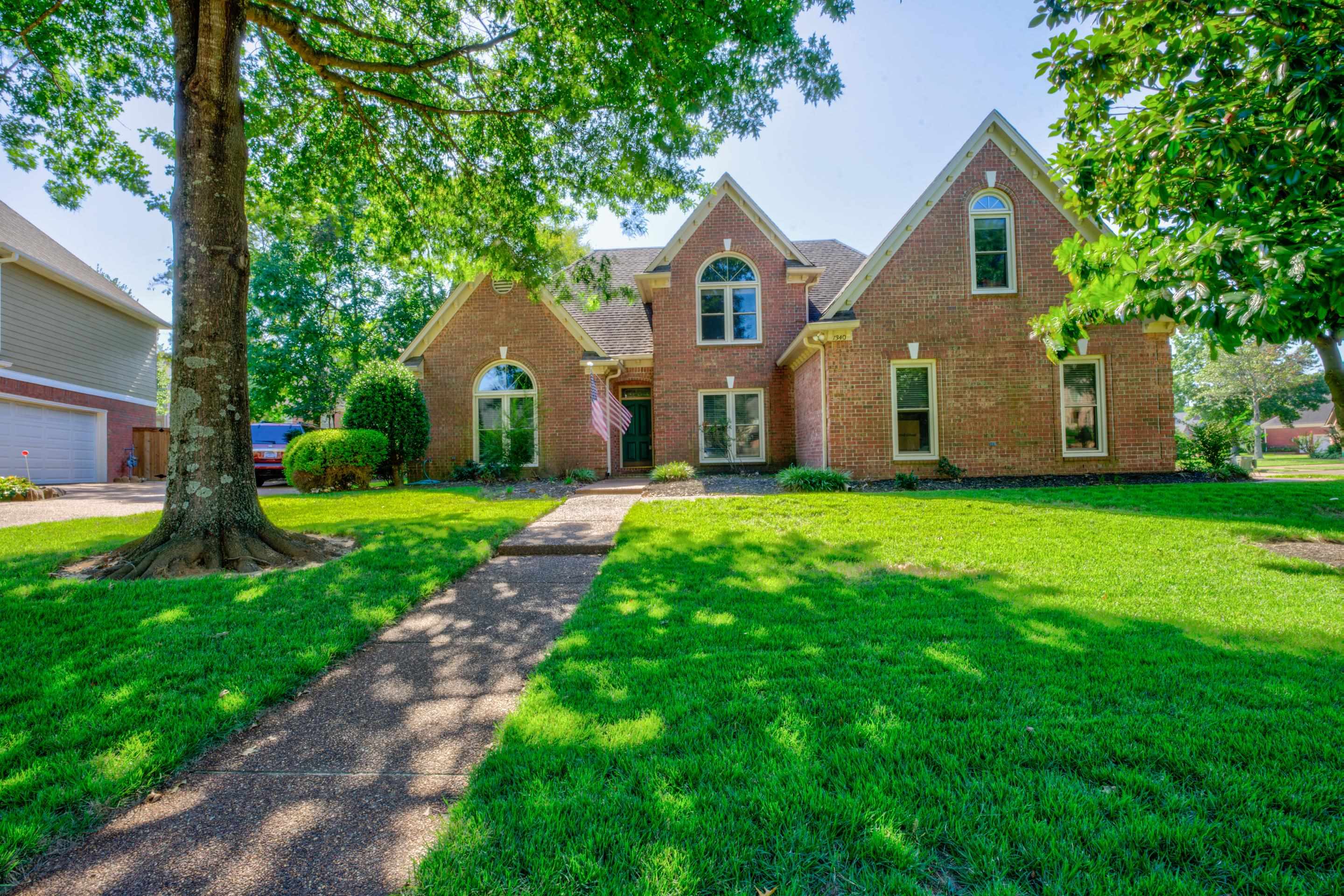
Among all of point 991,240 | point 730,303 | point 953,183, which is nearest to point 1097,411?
point 991,240

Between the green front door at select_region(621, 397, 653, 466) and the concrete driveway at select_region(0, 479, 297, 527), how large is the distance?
791 cm

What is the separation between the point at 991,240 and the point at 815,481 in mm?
6306

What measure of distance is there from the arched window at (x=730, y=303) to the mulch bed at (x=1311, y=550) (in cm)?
999

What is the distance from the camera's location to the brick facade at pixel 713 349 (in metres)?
14.2

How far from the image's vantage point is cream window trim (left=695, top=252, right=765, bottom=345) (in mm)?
14227

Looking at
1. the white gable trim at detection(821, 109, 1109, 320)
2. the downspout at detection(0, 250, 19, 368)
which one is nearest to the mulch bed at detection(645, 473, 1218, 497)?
the white gable trim at detection(821, 109, 1109, 320)

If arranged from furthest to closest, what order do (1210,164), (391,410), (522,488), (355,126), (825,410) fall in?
(391,410) → (522,488) → (825,410) → (355,126) → (1210,164)

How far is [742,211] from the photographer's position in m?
14.2

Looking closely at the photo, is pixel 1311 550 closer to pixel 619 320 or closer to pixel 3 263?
pixel 619 320

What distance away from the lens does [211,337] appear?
536 cm

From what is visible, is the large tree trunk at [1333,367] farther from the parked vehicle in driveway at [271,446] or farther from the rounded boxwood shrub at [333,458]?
the parked vehicle in driveway at [271,446]

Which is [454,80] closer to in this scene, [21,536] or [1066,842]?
[21,536]

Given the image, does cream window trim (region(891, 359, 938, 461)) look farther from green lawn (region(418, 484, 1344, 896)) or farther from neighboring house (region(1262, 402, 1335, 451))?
neighboring house (region(1262, 402, 1335, 451))

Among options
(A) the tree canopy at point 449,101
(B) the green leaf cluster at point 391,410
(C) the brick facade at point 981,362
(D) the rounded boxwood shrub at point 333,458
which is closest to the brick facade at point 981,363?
(C) the brick facade at point 981,362
